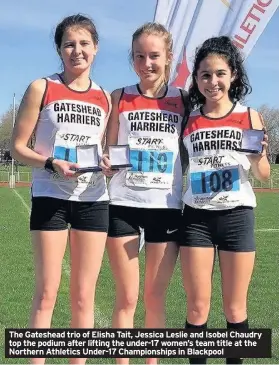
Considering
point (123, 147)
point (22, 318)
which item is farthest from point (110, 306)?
point (123, 147)

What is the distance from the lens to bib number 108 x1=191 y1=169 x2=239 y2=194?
3.63 meters

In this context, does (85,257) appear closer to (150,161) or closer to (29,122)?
(150,161)

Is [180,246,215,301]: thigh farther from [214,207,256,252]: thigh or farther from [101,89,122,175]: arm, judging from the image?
[101,89,122,175]: arm

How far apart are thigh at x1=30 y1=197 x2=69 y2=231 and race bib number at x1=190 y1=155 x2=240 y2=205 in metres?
0.80

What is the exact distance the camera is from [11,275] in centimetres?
802

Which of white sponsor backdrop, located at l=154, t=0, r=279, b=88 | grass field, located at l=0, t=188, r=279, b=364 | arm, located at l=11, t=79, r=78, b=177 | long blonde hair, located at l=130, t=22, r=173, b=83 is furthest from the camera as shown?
white sponsor backdrop, located at l=154, t=0, r=279, b=88

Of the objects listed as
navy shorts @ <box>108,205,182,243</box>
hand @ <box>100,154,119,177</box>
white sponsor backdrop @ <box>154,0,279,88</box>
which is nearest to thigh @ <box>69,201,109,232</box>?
navy shorts @ <box>108,205,182,243</box>

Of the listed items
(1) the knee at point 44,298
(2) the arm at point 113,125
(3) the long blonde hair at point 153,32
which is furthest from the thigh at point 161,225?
(3) the long blonde hair at point 153,32

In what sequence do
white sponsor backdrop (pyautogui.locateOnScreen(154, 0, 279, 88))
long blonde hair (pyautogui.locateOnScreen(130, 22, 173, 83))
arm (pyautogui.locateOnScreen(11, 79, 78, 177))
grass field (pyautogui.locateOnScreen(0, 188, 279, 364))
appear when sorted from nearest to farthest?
1. arm (pyautogui.locateOnScreen(11, 79, 78, 177))
2. long blonde hair (pyautogui.locateOnScreen(130, 22, 173, 83))
3. grass field (pyautogui.locateOnScreen(0, 188, 279, 364))
4. white sponsor backdrop (pyautogui.locateOnScreen(154, 0, 279, 88))

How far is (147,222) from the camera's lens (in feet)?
12.2

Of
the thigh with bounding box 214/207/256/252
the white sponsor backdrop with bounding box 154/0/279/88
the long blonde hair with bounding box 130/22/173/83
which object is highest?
the white sponsor backdrop with bounding box 154/0/279/88

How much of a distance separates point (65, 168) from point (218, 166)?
94 cm

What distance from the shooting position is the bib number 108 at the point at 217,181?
3.63m

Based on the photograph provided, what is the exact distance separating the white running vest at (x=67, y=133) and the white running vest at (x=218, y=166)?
0.58 meters
